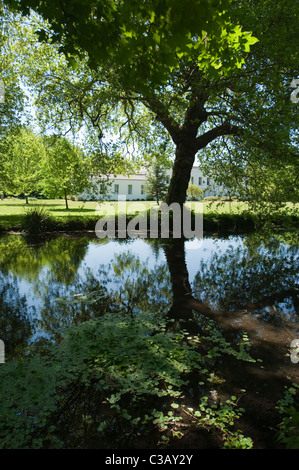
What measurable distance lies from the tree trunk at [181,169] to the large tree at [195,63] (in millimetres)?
47

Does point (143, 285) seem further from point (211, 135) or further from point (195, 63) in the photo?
point (211, 135)

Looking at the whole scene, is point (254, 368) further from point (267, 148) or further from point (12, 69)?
point (12, 69)

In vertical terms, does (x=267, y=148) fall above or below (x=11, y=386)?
above

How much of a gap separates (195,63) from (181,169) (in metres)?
5.68

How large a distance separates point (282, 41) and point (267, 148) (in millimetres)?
3018

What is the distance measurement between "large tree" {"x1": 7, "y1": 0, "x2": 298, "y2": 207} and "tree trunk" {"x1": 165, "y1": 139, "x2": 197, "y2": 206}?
0.15 ft

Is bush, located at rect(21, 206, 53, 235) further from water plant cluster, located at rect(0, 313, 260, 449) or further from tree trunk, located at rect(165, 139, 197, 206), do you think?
water plant cluster, located at rect(0, 313, 260, 449)

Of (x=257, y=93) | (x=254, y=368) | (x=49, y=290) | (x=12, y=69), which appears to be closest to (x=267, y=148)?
(x=257, y=93)

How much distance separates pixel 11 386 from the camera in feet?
9.98

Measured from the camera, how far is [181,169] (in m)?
14.2

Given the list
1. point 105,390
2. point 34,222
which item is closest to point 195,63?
point 105,390

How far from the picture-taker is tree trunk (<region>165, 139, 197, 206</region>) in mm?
13977

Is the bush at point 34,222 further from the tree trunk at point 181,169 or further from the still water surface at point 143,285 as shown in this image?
the tree trunk at point 181,169

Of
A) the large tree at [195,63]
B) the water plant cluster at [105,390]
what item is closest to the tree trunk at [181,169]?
the large tree at [195,63]
